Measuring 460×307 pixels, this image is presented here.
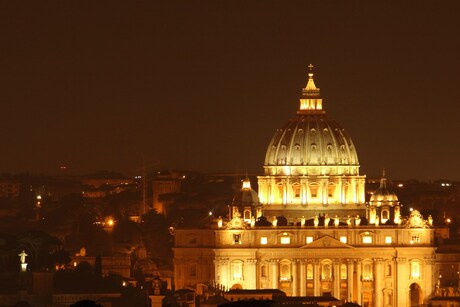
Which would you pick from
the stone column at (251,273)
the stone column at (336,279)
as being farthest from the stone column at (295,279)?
the stone column at (251,273)

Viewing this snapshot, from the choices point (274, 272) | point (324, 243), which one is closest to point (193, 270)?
point (274, 272)

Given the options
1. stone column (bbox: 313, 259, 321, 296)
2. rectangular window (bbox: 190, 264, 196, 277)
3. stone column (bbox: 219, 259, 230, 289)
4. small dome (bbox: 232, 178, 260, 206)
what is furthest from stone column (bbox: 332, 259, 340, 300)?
small dome (bbox: 232, 178, 260, 206)

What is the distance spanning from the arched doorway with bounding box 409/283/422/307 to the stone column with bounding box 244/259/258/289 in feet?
28.9

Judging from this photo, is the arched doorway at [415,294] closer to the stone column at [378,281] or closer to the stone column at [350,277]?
the stone column at [378,281]

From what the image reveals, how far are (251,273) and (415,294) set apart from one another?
9578 mm

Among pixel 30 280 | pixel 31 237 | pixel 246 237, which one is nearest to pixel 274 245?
pixel 246 237

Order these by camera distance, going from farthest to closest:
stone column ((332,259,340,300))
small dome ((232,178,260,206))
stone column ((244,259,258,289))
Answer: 1. small dome ((232,178,260,206))
2. stone column ((244,259,258,289))
3. stone column ((332,259,340,300))

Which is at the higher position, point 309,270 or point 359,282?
point 309,270

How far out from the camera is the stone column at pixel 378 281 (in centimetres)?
18750

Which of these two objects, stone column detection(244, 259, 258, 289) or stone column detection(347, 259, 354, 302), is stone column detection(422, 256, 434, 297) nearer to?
stone column detection(347, 259, 354, 302)

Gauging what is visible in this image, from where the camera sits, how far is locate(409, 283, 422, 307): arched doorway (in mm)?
189238

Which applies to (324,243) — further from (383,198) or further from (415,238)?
(383,198)

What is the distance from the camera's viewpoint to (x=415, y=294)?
191 m

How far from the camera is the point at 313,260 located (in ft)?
627
